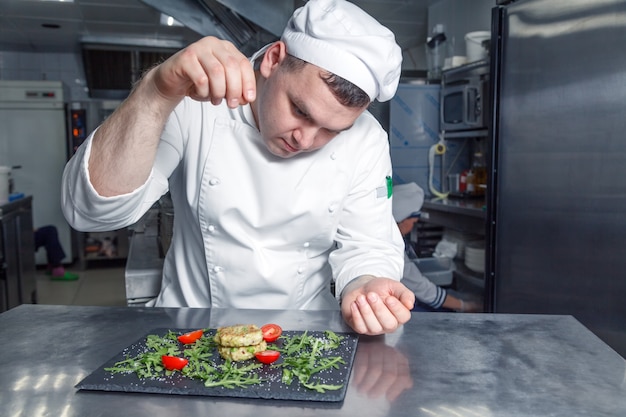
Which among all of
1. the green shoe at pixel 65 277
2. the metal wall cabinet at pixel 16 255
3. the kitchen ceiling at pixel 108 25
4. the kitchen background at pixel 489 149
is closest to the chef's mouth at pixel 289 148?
the kitchen background at pixel 489 149

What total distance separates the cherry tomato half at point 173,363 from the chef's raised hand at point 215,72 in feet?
1.47

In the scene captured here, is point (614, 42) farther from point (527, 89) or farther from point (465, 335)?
point (465, 335)

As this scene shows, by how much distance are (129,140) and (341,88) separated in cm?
46

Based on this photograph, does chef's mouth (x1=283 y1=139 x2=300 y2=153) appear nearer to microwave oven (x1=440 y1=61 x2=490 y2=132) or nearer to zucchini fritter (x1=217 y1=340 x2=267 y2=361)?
zucchini fritter (x1=217 y1=340 x2=267 y2=361)

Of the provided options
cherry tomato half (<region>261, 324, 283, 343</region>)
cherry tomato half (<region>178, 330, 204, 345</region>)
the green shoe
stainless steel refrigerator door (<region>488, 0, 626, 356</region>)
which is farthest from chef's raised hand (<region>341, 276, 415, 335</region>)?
the green shoe

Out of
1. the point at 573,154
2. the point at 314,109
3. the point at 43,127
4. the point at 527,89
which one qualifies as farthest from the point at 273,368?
the point at 43,127

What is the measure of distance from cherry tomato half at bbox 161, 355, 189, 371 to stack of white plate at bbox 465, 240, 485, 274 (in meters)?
2.87

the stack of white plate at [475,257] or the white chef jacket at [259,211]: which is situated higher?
the white chef jacket at [259,211]

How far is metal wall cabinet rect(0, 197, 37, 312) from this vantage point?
365 centimetres

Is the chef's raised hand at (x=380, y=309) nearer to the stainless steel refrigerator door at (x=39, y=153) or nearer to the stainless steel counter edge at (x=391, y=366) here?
the stainless steel counter edge at (x=391, y=366)

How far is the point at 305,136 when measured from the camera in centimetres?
125

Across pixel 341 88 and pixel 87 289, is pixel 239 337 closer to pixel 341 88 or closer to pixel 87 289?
pixel 341 88

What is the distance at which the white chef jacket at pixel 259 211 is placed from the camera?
1.44m

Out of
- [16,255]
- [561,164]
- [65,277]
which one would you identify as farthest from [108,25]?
[561,164]
